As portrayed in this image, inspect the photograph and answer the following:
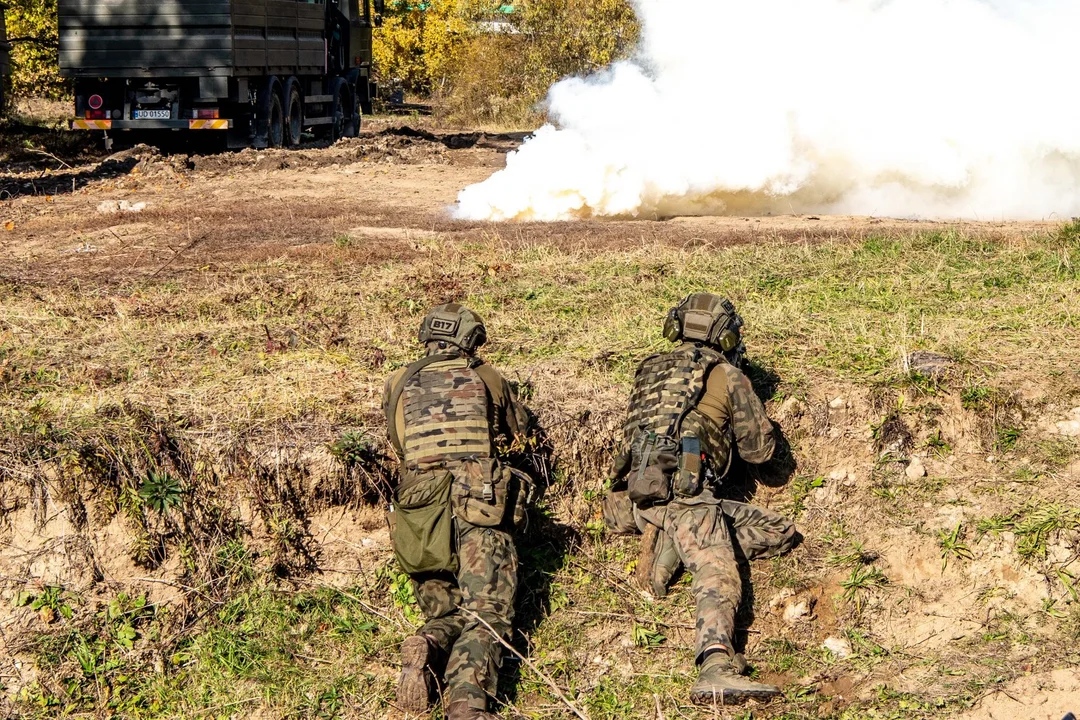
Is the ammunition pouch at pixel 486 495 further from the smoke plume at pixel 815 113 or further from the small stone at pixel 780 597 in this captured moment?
the smoke plume at pixel 815 113

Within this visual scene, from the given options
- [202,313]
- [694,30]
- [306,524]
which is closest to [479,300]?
[202,313]

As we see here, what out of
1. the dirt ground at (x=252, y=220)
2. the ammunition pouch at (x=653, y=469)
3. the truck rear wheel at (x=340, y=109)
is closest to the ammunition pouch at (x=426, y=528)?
the ammunition pouch at (x=653, y=469)

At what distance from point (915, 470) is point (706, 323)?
1622 mm

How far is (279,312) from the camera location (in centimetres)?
828

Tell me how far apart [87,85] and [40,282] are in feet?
31.5

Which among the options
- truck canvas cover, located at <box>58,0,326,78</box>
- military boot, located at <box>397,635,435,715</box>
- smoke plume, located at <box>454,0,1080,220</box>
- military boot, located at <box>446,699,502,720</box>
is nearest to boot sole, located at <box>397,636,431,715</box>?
military boot, located at <box>397,635,435,715</box>

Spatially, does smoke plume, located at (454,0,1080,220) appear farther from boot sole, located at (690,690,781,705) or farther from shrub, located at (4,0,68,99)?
shrub, located at (4,0,68,99)

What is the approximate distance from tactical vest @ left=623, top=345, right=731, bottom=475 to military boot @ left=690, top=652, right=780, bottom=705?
112 centimetres

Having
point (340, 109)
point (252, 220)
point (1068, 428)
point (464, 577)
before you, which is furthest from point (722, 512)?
point (340, 109)

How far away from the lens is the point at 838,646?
550cm

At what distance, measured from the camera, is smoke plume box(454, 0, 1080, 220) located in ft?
42.3

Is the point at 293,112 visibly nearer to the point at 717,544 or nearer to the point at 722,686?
the point at 717,544

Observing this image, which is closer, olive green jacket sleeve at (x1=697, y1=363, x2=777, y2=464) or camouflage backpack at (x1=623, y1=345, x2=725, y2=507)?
camouflage backpack at (x1=623, y1=345, x2=725, y2=507)

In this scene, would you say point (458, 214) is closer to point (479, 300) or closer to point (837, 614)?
point (479, 300)
